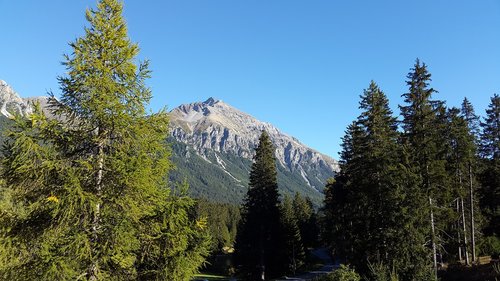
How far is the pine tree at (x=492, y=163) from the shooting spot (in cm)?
4038

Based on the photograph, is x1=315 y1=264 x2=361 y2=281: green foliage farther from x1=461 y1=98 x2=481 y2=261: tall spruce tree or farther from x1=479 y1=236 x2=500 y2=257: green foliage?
x1=479 y1=236 x2=500 y2=257: green foliage

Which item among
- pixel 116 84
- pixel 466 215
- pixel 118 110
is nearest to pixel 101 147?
pixel 118 110

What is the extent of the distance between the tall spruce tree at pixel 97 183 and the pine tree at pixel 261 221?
32785mm

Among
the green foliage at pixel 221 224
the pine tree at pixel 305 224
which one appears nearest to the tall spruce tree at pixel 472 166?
the pine tree at pixel 305 224

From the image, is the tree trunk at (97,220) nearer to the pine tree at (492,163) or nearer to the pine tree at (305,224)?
the pine tree at (492,163)

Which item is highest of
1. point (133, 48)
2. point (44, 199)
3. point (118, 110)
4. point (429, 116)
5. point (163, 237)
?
point (429, 116)

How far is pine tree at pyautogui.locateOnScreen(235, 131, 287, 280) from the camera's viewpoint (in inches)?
1731

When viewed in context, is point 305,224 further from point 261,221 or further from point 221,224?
point 261,221

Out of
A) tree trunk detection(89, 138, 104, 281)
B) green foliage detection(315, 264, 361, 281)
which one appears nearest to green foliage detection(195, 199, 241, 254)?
green foliage detection(315, 264, 361, 281)

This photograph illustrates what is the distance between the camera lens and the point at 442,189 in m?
28.9

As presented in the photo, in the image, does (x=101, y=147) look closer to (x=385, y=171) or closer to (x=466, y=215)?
(x=385, y=171)

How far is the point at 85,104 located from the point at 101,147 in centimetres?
140

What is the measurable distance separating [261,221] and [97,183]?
34.6m

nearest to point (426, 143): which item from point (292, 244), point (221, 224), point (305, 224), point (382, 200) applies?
point (382, 200)
